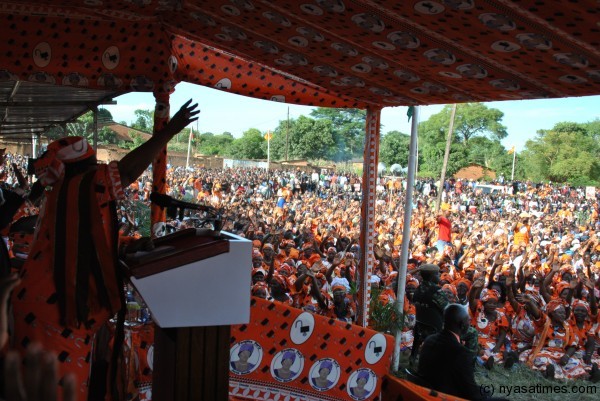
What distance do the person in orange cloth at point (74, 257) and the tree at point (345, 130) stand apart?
49165 millimetres

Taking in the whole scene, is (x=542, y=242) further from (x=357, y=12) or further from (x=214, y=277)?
(x=214, y=277)

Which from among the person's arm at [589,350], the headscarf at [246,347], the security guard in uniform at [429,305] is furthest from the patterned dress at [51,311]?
the person's arm at [589,350]

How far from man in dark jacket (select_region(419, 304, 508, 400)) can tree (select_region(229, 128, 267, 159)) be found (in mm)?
56354

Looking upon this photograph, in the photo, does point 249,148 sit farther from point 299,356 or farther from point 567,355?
point 299,356

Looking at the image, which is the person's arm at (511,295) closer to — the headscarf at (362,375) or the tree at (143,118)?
the headscarf at (362,375)

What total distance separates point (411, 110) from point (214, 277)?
12.3ft

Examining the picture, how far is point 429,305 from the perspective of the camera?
19.5 feet

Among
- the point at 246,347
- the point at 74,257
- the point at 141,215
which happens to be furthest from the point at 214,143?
the point at 74,257

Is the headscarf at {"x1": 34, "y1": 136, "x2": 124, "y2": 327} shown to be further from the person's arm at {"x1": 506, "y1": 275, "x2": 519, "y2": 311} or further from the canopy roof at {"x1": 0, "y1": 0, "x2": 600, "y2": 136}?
the person's arm at {"x1": 506, "y1": 275, "x2": 519, "y2": 311}

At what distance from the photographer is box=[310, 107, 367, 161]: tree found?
51.4 m

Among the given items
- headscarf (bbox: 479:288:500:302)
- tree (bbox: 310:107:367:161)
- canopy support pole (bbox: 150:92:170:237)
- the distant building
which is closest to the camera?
canopy support pole (bbox: 150:92:170:237)

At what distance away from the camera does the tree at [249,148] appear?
196 feet

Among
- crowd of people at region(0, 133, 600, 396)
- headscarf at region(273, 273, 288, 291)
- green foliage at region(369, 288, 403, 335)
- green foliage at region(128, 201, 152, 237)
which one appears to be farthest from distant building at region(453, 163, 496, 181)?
green foliage at region(369, 288, 403, 335)

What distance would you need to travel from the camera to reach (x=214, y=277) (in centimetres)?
211
